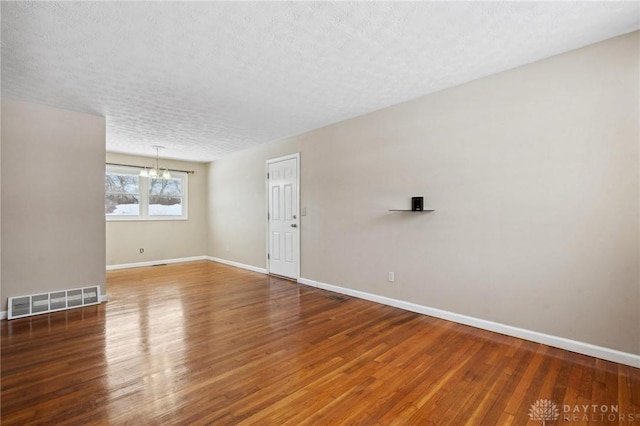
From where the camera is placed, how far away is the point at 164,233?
702 cm

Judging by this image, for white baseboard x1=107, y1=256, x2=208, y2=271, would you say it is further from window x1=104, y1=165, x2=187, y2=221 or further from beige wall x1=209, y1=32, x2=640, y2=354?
beige wall x1=209, y1=32, x2=640, y2=354

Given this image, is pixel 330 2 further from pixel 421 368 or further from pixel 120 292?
pixel 120 292

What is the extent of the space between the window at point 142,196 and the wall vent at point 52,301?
2827 mm

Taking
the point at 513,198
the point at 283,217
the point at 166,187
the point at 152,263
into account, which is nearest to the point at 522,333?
the point at 513,198

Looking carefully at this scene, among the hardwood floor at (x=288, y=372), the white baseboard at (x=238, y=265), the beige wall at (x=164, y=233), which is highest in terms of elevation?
the beige wall at (x=164, y=233)

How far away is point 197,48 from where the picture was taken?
8.04 ft

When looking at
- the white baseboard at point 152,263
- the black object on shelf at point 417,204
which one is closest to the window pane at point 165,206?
the white baseboard at point 152,263

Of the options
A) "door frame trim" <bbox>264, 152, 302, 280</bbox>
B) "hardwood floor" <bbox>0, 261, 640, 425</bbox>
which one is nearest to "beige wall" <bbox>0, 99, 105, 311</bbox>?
"hardwood floor" <bbox>0, 261, 640, 425</bbox>

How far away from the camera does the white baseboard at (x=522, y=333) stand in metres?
2.37

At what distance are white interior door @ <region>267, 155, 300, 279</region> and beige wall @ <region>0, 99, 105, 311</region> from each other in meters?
2.67

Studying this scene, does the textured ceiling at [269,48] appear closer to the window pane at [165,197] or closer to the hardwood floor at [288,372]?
the hardwood floor at [288,372]

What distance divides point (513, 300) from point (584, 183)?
1220 mm

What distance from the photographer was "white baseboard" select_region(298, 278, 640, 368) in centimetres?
237

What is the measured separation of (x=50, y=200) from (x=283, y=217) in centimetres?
327
